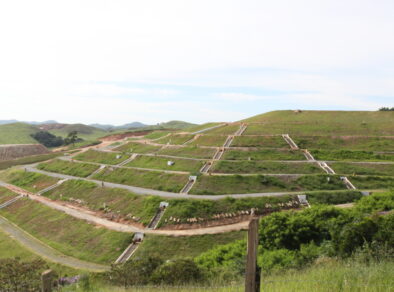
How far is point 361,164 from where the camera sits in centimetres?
4375

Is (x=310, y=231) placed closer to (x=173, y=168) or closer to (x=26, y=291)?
(x=26, y=291)

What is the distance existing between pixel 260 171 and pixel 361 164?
15.0 meters

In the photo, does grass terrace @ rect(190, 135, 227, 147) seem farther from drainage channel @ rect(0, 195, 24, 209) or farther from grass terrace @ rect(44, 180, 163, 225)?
drainage channel @ rect(0, 195, 24, 209)

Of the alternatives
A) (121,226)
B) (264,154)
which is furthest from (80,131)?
(121,226)

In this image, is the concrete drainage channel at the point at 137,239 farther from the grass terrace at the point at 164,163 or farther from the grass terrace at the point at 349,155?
the grass terrace at the point at 349,155

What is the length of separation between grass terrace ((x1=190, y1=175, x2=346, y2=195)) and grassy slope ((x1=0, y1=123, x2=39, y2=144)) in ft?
299

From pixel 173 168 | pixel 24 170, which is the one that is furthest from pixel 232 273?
pixel 24 170

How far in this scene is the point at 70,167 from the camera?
186 ft

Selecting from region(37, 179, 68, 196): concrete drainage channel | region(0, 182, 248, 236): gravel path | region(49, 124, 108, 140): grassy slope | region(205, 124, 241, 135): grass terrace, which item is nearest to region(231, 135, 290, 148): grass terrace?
region(205, 124, 241, 135): grass terrace

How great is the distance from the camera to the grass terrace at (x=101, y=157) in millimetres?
56131

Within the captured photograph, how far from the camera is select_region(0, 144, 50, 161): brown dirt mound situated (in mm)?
87662

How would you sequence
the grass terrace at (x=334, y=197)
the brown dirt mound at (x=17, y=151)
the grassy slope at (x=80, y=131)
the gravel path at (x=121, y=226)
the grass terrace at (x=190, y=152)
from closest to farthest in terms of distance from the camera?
the gravel path at (x=121, y=226) < the grass terrace at (x=334, y=197) < the grass terrace at (x=190, y=152) < the brown dirt mound at (x=17, y=151) < the grassy slope at (x=80, y=131)

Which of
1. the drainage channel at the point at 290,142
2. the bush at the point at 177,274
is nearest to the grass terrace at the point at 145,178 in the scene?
the drainage channel at the point at 290,142

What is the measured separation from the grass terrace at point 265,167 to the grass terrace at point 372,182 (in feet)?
15.4
